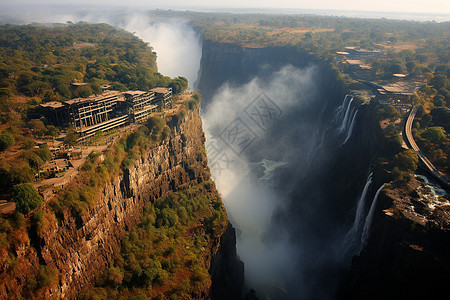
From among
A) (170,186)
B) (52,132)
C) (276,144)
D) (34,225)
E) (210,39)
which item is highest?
(210,39)

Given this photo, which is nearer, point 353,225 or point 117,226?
point 117,226

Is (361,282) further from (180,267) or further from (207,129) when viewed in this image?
(207,129)

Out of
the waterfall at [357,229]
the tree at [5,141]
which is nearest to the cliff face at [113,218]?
the tree at [5,141]

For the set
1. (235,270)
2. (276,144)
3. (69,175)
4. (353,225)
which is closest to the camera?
(69,175)

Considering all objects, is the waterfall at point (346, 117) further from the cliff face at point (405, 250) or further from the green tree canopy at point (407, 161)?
the cliff face at point (405, 250)

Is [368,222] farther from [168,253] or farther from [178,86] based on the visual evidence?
[178,86]

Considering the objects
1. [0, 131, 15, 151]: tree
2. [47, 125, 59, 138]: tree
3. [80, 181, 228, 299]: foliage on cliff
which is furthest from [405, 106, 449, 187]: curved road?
[0, 131, 15, 151]: tree

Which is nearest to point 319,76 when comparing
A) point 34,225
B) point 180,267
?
point 180,267

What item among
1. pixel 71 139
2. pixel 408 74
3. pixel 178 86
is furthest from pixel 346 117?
pixel 71 139

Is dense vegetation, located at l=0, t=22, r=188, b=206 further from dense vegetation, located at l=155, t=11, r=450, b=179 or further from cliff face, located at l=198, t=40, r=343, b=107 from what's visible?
dense vegetation, located at l=155, t=11, r=450, b=179
